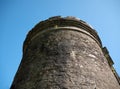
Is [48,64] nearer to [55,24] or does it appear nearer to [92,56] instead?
[92,56]

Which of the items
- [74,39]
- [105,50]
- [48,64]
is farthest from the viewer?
[105,50]

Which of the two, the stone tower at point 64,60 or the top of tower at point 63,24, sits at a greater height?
the top of tower at point 63,24

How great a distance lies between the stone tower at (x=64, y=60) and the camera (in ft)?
13.8

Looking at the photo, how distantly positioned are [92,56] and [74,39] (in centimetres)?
71

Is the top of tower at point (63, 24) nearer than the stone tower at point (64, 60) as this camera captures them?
No

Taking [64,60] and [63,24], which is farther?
[63,24]

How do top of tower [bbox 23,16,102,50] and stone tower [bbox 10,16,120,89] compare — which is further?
top of tower [bbox 23,16,102,50]

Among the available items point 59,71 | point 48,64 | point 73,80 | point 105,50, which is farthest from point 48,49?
point 105,50

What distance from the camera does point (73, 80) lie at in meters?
4.13

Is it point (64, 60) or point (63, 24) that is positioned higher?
point (63, 24)

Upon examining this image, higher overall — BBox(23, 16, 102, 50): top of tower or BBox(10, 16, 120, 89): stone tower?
BBox(23, 16, 102, 50): top of tower

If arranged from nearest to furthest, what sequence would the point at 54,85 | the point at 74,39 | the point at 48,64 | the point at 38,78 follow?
1. the point at 54,85
2. the point at 38,78
3. the point at 48,64
4. the point at 74,39

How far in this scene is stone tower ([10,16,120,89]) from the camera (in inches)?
165

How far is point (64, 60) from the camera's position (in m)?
4.64
